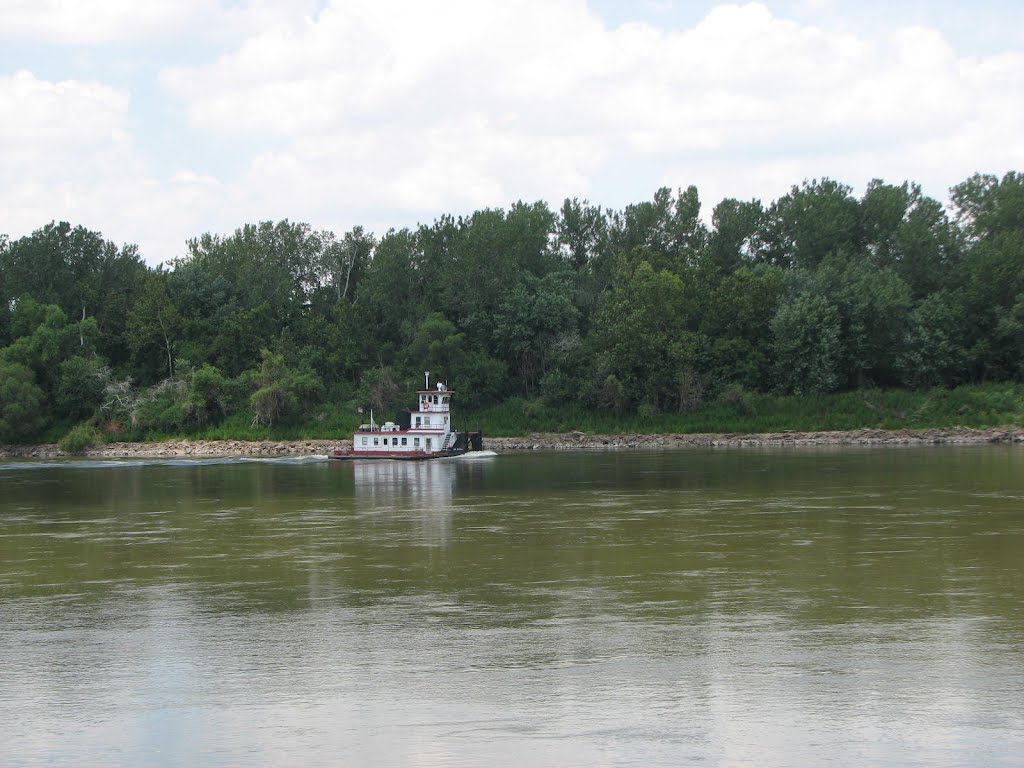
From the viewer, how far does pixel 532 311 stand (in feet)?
285

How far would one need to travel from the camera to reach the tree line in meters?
80.2

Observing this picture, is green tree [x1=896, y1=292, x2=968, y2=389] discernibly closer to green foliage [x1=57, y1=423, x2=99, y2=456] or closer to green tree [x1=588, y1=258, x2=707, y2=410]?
green tree [x1=588, y1=258, x2=707, y2=410]

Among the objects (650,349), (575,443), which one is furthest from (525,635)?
(650,349)

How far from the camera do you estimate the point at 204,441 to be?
266 ft

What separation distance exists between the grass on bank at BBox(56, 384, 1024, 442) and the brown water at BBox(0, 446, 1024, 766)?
42113 millimetres

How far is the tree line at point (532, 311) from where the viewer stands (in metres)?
80.2

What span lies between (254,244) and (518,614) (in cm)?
8948

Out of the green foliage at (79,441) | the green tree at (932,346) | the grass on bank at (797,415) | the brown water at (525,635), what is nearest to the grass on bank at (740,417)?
the grass on bank at (797,415)

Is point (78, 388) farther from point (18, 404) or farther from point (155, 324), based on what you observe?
point (155, 324)

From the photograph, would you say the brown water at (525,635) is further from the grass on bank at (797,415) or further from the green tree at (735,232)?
the green tree at (735,232)

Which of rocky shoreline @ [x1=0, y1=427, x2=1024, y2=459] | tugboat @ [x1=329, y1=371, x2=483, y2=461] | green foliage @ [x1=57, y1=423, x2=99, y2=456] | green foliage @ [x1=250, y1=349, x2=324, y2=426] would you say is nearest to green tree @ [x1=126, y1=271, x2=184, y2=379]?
green foliage @ [x1=57, y1=423, x2=99, y2=456]

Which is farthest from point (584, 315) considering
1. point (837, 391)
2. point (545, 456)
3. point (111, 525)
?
point (111, 525)

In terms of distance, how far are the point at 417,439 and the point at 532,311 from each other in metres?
24.2

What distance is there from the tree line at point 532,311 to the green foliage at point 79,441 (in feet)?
10.7
